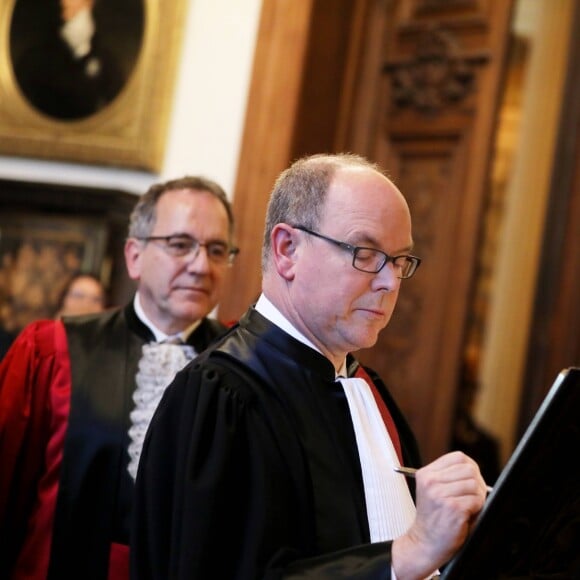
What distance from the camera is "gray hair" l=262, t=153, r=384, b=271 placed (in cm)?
187

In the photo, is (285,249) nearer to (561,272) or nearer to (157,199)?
(157,199)

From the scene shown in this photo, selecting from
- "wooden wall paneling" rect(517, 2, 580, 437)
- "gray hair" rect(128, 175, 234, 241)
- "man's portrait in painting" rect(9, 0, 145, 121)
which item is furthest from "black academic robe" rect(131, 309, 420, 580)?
"wooden wall paneling" rect(517, 2, 580, 437)

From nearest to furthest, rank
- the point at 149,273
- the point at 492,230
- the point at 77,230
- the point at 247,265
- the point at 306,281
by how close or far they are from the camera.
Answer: the point at 306,281 < the point at 149,273 < the point at 247,265 < the point at 77,230 < the point at 492,230

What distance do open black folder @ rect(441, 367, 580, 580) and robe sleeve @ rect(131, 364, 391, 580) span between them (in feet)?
0.56

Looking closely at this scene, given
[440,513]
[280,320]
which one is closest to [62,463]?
[280,320]

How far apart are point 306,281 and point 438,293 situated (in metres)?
3.13

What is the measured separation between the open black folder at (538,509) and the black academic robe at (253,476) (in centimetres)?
17

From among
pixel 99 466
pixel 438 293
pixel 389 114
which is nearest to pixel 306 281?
pixel 99 466

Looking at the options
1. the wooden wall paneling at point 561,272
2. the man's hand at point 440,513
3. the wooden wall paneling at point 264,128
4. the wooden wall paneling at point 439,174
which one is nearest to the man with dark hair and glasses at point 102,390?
the man's hand at point 440,513

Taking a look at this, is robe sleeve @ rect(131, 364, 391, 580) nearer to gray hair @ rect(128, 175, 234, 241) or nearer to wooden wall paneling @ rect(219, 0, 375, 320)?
gray hair @ rect(128, 175, 234, 241)

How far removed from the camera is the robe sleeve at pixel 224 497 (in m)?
1.63

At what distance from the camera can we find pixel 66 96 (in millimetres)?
5043

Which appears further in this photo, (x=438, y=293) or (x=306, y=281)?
(x=438, y=293)

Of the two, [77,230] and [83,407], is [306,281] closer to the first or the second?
[83,407]
